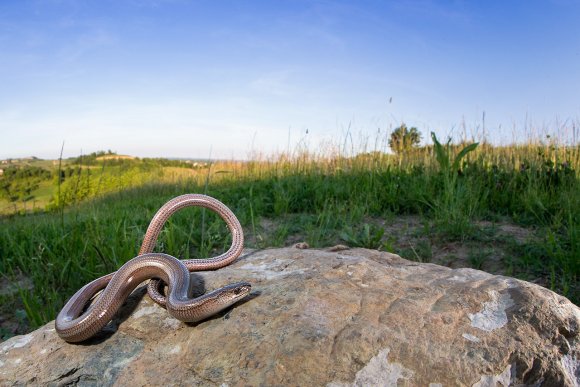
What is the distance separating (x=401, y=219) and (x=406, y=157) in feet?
11.3

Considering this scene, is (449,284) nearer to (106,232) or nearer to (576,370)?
(576,370)

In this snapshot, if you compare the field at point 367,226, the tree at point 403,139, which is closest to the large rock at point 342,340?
the field at point 367,226

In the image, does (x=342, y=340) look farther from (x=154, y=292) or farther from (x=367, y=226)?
(x=367, y=226)

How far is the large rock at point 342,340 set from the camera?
1.71m

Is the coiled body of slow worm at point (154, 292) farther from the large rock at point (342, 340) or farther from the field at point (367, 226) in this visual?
the field at point (367, 226)

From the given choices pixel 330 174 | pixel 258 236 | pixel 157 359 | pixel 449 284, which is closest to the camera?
pixel 157 359

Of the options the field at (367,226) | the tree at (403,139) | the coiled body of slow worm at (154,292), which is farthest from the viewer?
the tree at (403,139)

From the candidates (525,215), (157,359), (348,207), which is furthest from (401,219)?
(157,359)

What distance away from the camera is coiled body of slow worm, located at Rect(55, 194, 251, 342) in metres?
1.98

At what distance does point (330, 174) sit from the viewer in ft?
27.3

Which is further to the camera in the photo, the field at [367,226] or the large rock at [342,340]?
the field at [367,226]

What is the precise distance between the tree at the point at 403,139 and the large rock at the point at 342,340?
746cm

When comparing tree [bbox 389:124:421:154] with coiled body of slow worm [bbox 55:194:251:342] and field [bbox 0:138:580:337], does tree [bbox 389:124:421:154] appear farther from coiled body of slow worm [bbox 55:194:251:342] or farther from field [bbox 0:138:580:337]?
coiled body of slow worm [bbox 55:194:251:342]

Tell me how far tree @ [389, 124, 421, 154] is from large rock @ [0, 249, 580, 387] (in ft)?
24.5
